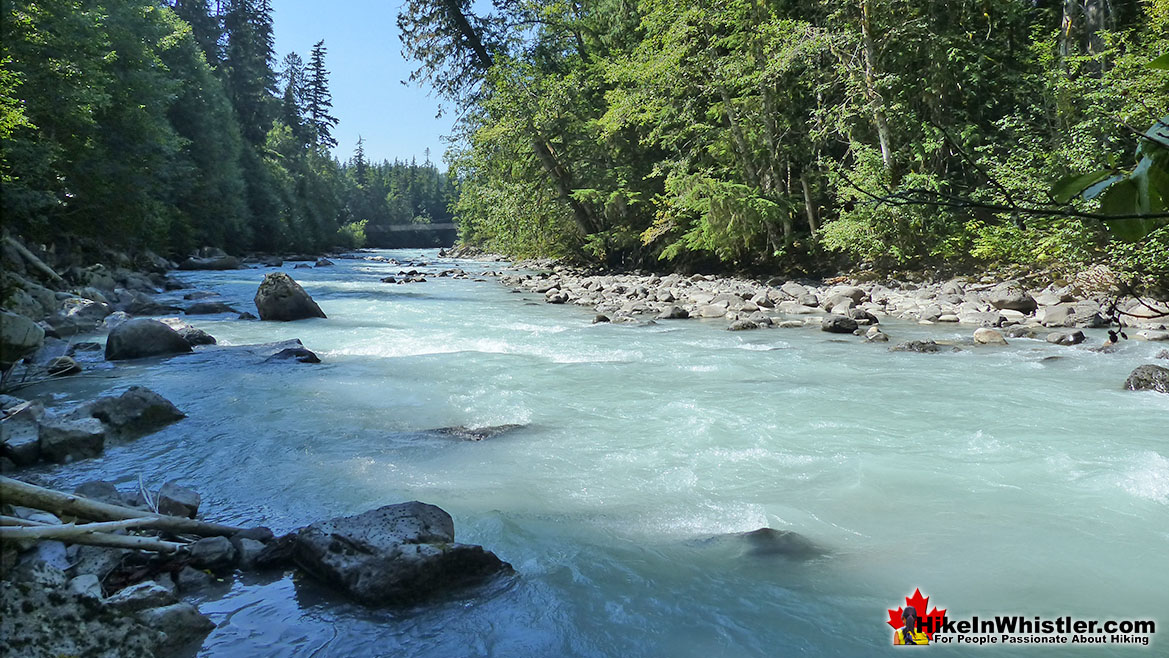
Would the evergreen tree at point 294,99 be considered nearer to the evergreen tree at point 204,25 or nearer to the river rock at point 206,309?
the evergreen tree at point 204,25

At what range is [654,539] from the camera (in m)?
3.68

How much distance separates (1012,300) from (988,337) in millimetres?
3069

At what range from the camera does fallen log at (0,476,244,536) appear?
2826 mm

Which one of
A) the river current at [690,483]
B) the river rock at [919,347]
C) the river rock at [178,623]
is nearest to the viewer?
the river rock at [178,623]

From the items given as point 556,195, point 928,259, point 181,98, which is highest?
point 181,98

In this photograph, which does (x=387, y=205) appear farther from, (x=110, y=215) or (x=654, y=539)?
(x=654, y=539)

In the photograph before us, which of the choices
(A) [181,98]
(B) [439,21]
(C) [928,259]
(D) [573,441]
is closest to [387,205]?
(A) [181,98]

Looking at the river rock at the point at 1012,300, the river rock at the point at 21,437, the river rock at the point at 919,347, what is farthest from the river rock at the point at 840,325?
the river rock at the point at 21,437

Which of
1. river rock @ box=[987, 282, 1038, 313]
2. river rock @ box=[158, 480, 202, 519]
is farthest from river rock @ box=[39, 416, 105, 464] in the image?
river rock @ box=[987, 282, 1038, 313]

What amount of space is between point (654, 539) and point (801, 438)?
88.5 inches

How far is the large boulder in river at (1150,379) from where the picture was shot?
645cm

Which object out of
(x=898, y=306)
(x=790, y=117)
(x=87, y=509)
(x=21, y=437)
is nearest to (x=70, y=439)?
(x=21, y=437)

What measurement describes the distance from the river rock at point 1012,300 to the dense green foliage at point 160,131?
44.4 feet

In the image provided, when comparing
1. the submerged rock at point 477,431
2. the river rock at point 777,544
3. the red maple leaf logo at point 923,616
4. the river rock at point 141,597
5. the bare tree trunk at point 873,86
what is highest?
the bare tree trunk at point 873,86
